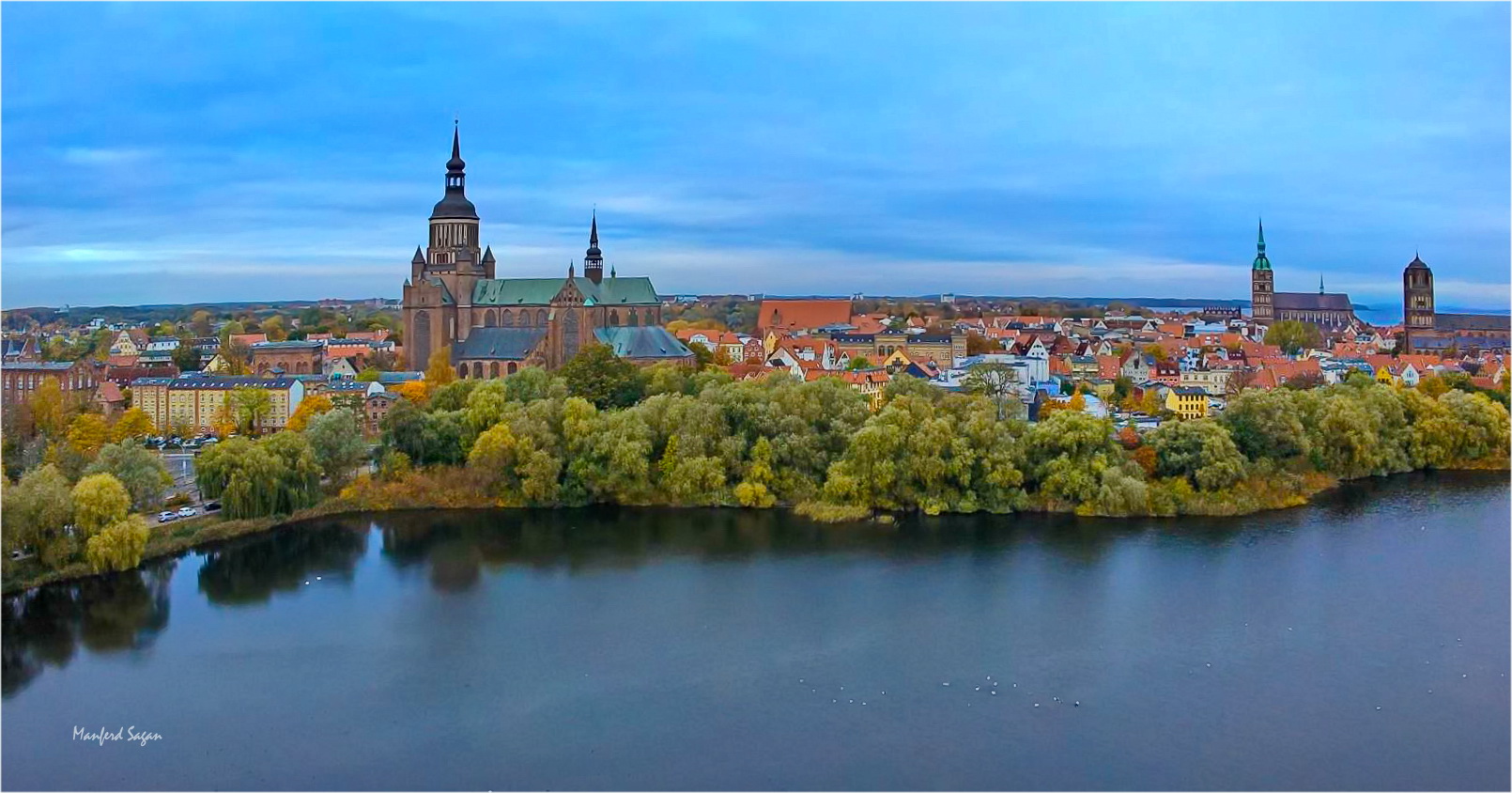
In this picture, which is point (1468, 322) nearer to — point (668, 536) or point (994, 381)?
point (994, 381)

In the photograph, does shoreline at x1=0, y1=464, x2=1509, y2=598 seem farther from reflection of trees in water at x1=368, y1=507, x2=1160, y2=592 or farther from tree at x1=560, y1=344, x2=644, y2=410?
tree at x1=560, y1=344, x2=644, y2=410

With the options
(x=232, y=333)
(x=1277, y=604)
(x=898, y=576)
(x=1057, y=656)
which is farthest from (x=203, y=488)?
(x=232, y=333)

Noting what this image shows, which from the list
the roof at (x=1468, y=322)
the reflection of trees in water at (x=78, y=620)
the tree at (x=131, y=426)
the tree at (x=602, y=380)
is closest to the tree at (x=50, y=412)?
the tree at (x=131, y=426)

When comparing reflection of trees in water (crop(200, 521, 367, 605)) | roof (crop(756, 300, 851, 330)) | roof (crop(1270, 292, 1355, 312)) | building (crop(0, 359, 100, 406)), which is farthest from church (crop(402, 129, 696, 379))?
roof (crop(1270, 292, 1355, 312))

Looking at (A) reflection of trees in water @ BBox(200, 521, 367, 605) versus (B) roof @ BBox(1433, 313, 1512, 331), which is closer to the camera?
(A) reflection of trees in water @ BBox(200, 521, 367, 605)

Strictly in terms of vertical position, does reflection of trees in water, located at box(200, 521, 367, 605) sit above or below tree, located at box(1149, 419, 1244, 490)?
below

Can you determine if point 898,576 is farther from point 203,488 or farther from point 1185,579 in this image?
point 203,488

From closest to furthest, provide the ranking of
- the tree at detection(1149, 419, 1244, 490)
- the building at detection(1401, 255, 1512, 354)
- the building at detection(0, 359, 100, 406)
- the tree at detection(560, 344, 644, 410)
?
the tree at detection(1149, 419, 1244, 490), the tree at detection(560, 344, 644, 410), the building at detection(0, 359, 100, 406), the building at detection(1401, 255, 1512, 354)

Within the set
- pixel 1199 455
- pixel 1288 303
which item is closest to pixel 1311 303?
pixel 1288 303
